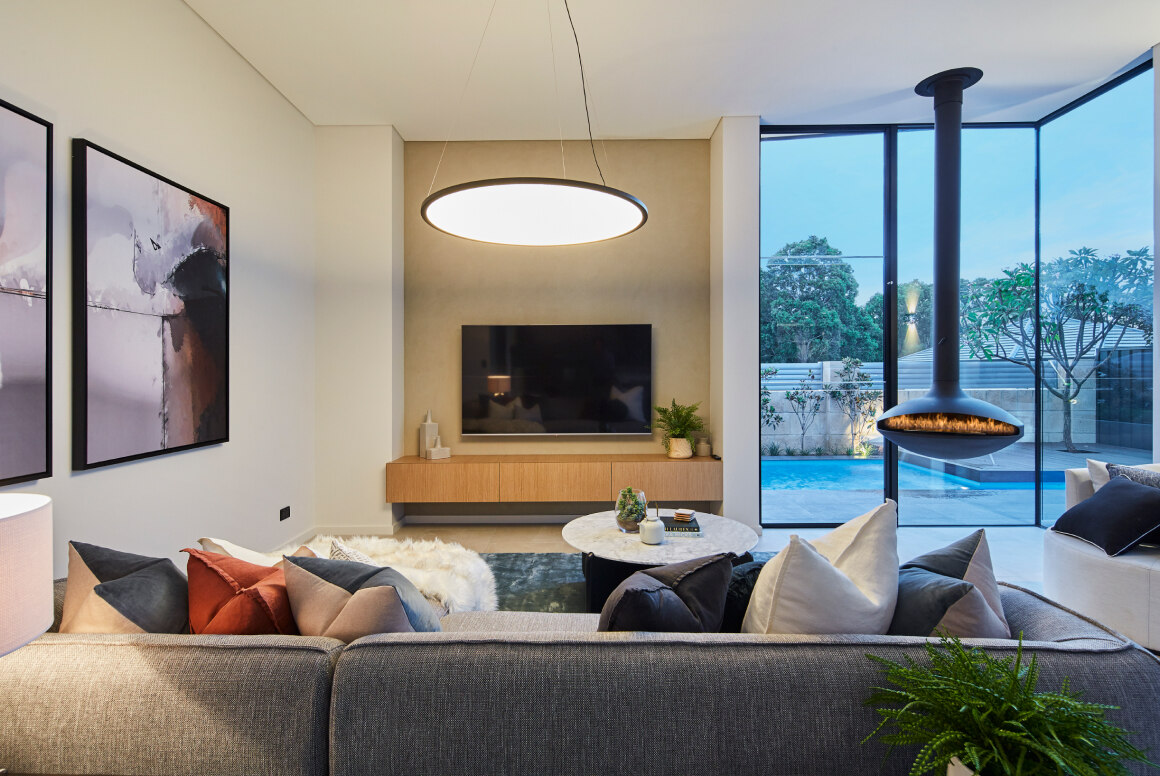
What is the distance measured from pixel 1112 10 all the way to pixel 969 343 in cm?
210

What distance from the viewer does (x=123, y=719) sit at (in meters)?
0.96

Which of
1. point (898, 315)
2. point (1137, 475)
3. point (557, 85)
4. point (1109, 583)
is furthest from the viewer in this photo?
point (898, 315)

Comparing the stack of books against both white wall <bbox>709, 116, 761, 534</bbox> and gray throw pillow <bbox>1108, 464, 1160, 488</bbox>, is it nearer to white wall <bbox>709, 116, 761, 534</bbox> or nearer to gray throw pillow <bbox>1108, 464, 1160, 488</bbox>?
white wall <bbox>709, 116, 761, 534</bbox>

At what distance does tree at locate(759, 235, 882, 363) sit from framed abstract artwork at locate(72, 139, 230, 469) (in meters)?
3.56

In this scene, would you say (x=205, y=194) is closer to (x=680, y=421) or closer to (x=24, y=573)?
(x=24, y=573)

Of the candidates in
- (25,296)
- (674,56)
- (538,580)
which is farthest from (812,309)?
(25,296)

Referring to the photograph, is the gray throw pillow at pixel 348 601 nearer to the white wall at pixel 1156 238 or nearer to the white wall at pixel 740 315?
the white wall at pixel 740 315

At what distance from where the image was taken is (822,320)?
419 cm

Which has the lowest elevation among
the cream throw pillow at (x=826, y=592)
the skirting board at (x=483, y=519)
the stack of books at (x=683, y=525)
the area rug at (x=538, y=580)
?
the area rug at (x=538, y=580)

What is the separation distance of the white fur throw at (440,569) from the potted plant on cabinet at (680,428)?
1.89m

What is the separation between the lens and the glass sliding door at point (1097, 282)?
342 cm

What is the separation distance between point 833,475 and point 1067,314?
193 centimetres

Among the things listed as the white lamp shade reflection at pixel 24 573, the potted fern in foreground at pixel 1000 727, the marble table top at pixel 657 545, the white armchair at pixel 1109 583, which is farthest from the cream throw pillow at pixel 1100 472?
the white lamp shade reflection at pixel 24 573

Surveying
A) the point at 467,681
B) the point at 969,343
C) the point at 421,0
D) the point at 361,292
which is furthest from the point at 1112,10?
the point at 361,292
